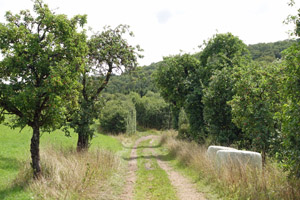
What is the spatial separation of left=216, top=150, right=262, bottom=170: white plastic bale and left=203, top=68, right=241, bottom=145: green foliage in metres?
5.97

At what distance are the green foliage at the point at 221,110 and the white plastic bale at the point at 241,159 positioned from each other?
19.6 ft

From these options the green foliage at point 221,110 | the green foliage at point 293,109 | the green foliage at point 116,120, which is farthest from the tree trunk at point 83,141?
the green foliage at point 116,120

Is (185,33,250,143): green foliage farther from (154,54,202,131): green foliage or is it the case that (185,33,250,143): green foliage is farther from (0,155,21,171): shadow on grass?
(0,155,21,171): shadow on grass

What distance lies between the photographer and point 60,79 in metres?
8.29

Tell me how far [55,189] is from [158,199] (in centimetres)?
340

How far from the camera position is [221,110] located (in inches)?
630

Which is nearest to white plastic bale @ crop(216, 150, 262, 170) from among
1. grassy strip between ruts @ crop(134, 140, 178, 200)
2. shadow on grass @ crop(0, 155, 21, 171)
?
grassy strip between ruts @ crop(134, 140, 178, 200)

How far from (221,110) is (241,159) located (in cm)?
716

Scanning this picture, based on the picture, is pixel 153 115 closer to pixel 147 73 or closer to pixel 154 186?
pixel 147 73

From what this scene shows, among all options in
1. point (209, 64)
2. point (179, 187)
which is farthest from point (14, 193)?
point (209, 64)

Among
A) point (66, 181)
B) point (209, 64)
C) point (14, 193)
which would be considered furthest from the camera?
point (209, 64)

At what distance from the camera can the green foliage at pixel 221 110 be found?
15594 mm

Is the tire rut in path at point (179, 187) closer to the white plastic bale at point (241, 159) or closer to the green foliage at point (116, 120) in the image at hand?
the white plastic bale at point (241, 159)

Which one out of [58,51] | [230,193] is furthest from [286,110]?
[58,51]
